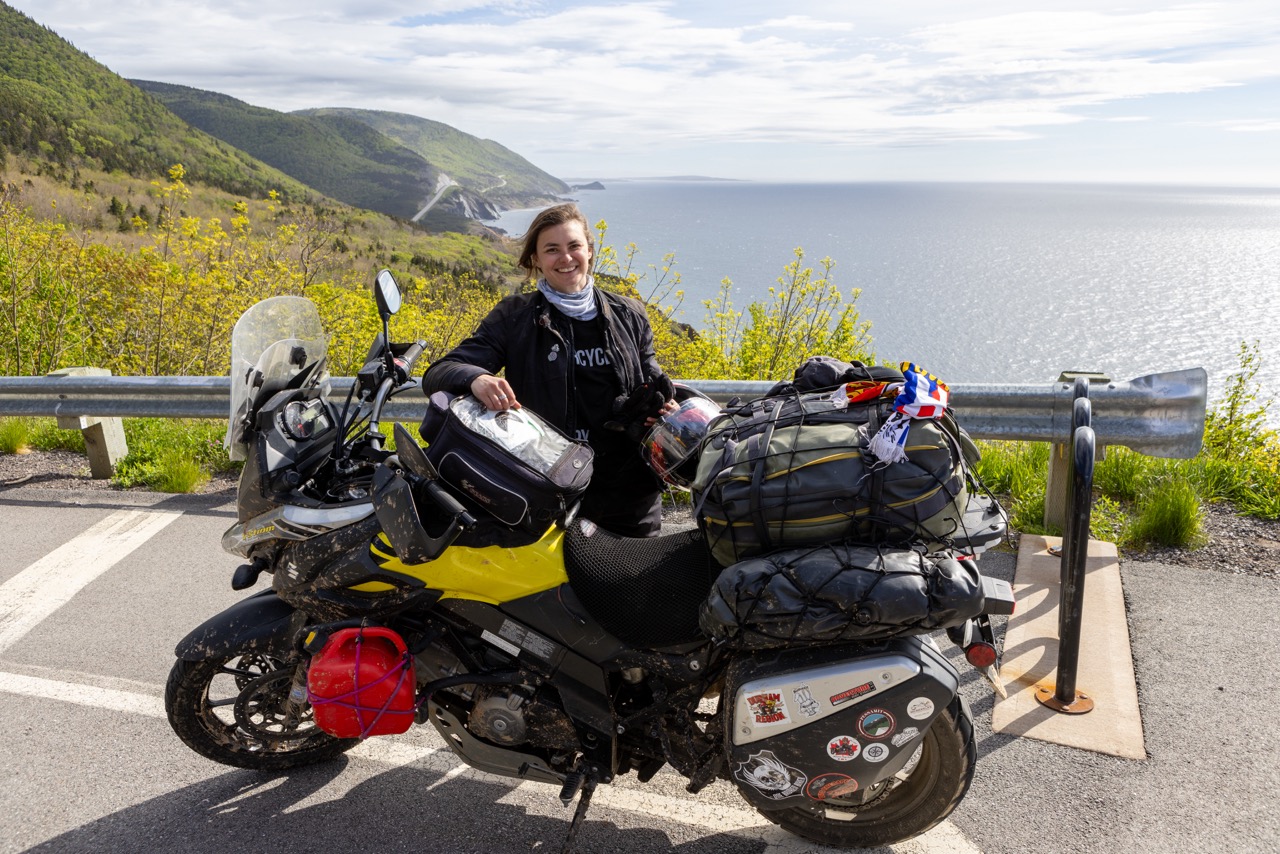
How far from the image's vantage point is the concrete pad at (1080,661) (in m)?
3.22

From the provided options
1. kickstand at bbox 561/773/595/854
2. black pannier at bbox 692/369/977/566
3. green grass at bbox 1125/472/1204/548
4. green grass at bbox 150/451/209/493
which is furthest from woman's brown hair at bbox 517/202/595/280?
green grass at bbox 150/451/209/493

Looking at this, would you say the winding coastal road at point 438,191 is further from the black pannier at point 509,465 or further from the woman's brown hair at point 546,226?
the black pannier at point 509,465

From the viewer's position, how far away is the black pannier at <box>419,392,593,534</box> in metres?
2.42

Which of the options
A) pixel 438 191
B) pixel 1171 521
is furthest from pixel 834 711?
pixel 438 191

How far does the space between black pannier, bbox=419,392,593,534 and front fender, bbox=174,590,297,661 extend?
856mm

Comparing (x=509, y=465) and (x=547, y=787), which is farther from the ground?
(x=509, y=465)

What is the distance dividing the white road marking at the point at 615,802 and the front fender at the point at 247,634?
0.72 meters

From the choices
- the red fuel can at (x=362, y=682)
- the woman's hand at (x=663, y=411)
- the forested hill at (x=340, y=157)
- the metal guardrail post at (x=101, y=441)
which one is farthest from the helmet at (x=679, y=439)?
the forested hill at (x=340, y=157)

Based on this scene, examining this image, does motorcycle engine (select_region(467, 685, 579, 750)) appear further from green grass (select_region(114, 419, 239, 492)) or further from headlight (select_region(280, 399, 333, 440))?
green grass (select_region(114, 419, 239, 492))

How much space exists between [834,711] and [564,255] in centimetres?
188

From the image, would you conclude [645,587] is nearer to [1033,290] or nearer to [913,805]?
[913,805]

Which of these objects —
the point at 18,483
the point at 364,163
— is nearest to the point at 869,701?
the point at 18,483

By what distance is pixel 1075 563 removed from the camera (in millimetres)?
3148

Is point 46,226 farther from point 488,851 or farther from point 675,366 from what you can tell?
point 488,851
